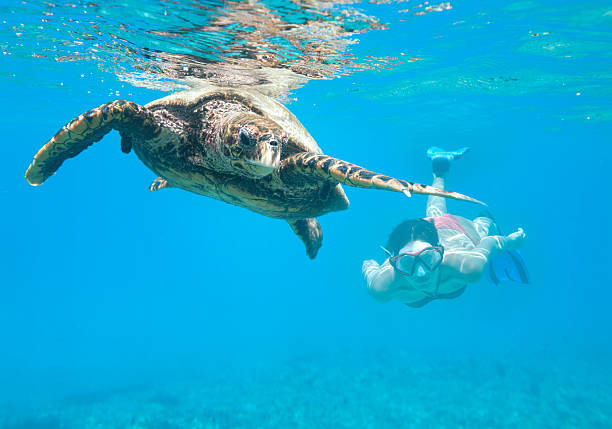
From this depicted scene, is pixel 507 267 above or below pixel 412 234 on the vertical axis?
below

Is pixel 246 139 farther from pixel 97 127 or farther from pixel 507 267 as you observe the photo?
pixel 507 267

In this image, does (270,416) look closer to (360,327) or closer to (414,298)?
(414,298)

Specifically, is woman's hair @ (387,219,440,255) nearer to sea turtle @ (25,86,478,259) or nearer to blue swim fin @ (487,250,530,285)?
blue swim fin @ (487,250,530,285)

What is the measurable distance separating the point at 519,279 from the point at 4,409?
25229mm

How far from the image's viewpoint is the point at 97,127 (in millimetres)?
3637

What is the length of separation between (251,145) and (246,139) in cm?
7

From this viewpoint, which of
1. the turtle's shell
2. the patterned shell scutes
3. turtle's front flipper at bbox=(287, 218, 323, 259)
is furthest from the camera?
turtle's front flipper at bbox=(287, 218, 323, 259)

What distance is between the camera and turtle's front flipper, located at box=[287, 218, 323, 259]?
6.28 metres

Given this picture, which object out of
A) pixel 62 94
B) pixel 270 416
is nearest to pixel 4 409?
pixel 270 416

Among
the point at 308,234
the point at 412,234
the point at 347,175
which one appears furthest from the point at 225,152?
the point at 412,234

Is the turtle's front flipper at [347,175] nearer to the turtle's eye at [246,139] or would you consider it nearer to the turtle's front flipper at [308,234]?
the turtle's eye at [246,139]

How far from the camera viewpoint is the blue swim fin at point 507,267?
30.0 ft

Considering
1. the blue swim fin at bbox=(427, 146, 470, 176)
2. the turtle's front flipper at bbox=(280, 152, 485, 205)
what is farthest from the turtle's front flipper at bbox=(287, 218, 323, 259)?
the blue swim fin at bbox=(427, 146, 470, 176)

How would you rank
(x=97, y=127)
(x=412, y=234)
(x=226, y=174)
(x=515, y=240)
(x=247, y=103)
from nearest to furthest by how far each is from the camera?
(x=97, y=127)
(x=226, y=174)
(x=247, y=103)
(x=412, y=234)
(x=515, y=240)
